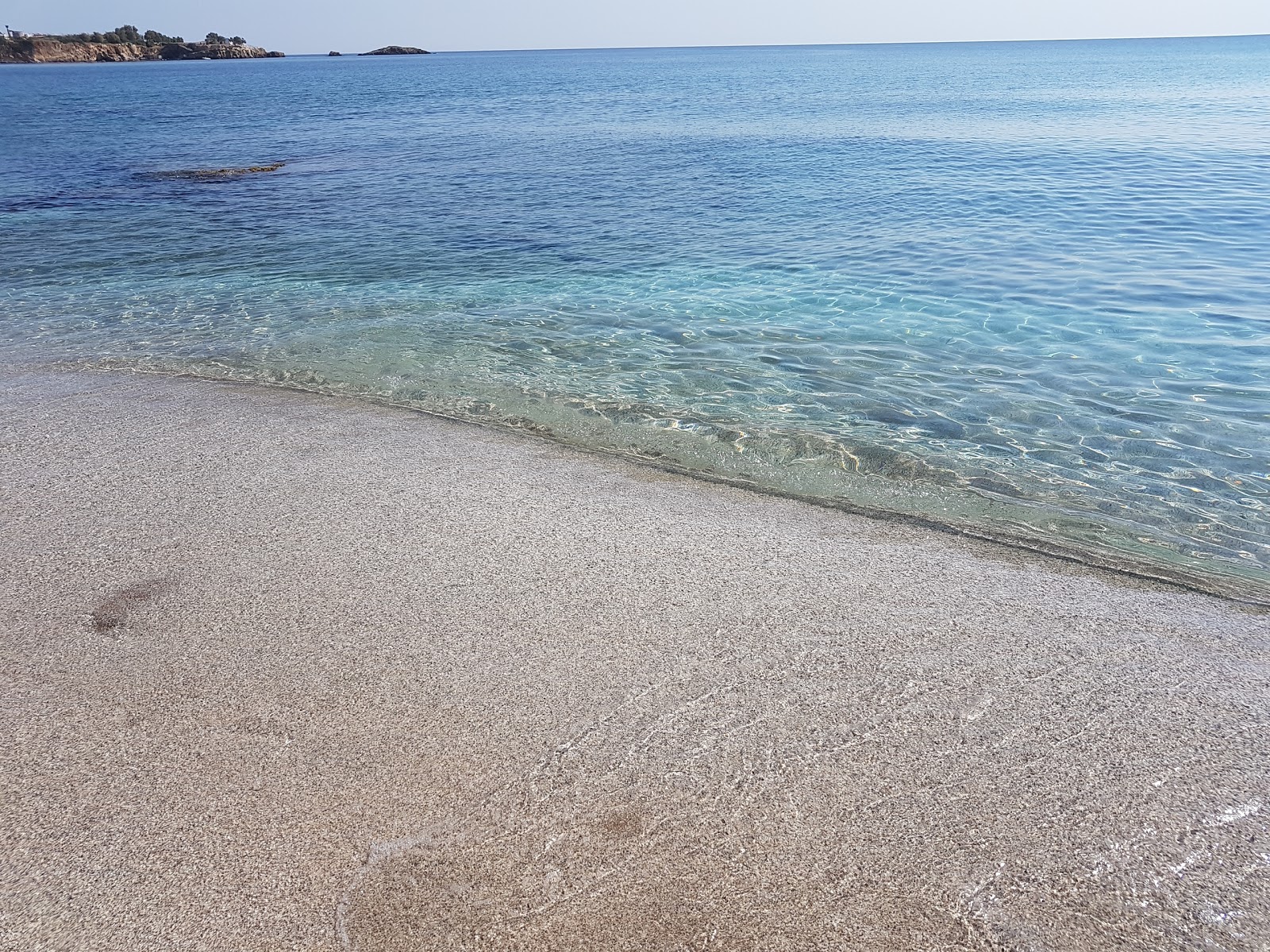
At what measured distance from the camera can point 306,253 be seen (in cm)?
1502

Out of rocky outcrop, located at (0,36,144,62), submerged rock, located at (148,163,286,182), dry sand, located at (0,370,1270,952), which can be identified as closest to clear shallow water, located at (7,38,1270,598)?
submerged rock, located at (148,163,286,182)

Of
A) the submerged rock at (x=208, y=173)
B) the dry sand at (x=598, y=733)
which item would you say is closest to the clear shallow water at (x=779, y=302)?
the submerged rock at (x=208, y=173)

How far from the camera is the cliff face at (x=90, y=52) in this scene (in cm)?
15450

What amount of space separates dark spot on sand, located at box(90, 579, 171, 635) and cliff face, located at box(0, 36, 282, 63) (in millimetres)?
194394

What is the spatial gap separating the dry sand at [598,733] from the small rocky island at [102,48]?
19470cm

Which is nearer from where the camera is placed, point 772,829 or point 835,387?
point 772,829

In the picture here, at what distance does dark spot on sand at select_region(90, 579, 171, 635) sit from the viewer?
177 inches

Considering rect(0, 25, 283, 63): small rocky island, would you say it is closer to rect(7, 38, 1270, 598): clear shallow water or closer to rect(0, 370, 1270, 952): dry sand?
rect(7, 38, 1270, 598): clear shallow water

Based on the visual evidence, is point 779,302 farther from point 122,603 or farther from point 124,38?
point 124,38

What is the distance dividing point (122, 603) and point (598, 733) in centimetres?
273

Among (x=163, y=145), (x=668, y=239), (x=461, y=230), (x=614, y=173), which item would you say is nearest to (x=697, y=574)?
(x=668, y=239)

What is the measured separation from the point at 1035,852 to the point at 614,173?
2305 centimetres

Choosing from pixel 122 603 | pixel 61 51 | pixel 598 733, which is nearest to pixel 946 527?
pixel 598 733

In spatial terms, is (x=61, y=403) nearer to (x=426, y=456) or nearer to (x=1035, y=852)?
(x=426, y=456)
